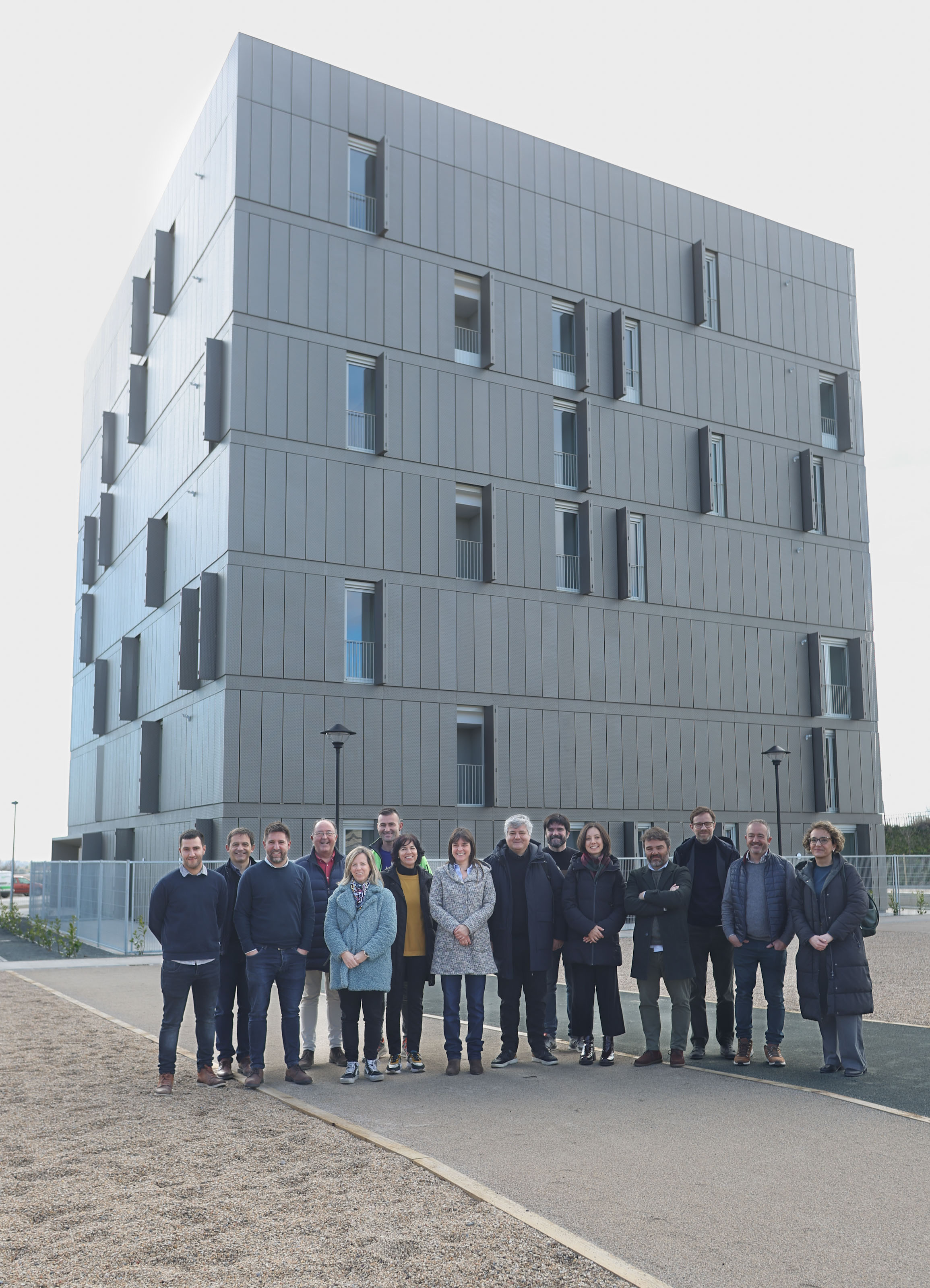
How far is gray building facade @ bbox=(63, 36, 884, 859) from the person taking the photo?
27.2m

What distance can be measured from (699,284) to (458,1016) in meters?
28.9

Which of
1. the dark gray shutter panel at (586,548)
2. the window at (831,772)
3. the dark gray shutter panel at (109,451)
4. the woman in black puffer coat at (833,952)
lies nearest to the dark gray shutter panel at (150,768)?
the dark gray shutter panel at (109,451)

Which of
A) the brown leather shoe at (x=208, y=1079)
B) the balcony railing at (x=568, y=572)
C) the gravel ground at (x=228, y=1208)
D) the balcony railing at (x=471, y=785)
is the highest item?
the balcony railing at (x=568, y=572)

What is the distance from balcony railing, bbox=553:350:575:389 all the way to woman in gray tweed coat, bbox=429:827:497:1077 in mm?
23978

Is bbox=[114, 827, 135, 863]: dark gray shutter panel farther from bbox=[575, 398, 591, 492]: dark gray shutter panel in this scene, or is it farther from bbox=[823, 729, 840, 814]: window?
bbox=[823, 729, 840, 814]: window

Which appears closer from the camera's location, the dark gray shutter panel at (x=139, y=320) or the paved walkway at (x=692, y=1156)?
the paved walkway at (x=692, y=1156)

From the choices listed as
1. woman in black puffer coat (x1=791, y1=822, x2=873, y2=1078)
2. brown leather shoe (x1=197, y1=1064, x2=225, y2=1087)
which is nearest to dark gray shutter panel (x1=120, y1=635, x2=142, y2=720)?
brown leather shoe (x1=197, y1=1064, x2=225, y2=1087)

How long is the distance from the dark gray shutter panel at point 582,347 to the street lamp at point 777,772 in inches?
425

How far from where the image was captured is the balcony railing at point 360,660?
91.4 feet

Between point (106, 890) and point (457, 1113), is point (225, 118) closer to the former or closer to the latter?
point (106, 890)

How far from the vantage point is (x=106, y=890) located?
883 inches

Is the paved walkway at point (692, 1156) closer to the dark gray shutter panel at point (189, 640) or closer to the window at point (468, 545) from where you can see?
the dark gray shutter panel at point (189, 640)

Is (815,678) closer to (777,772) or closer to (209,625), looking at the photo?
(777,772)

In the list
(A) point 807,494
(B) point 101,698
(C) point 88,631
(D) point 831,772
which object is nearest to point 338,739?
(B) point 101,698
